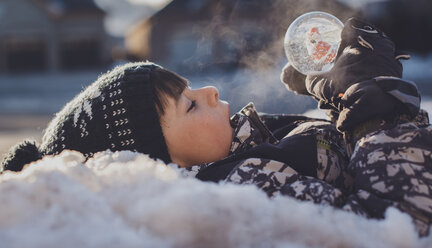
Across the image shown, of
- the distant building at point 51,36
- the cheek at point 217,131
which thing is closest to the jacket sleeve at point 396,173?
the cheek at point 217,131

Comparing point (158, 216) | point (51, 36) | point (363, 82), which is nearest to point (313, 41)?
point (363, 82)

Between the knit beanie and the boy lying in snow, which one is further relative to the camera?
the knit beanie

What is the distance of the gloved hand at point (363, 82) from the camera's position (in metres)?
1.17

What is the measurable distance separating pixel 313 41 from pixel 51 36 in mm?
23471

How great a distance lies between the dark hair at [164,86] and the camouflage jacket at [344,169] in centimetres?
22

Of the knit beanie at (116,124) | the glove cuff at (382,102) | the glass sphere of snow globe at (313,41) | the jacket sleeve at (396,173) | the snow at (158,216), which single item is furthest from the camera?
the glass sphere of snow globe at (313,41)

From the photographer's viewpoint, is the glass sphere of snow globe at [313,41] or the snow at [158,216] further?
the glass sphere of snow globe at [313,41]

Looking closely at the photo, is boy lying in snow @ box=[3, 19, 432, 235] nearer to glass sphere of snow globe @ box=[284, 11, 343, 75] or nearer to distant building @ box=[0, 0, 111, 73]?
glass sphere of snow globe @ box=[284, 11, 343, 75]

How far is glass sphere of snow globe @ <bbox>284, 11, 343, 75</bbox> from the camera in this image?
4.99ft

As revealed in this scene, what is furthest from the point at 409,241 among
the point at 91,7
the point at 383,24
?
the point at 91,7

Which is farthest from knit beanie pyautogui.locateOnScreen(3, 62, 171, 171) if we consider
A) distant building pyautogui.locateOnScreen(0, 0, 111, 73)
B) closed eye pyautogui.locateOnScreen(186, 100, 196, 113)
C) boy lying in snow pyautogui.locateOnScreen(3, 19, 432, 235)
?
distant building pyautogui.locateOnScreen(0, 0, 111, 73)

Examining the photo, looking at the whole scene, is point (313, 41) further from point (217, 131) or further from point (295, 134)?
point (217, 131)

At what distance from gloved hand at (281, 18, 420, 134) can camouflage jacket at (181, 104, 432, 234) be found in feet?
0.21

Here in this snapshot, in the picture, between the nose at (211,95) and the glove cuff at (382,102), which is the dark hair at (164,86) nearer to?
the nose at (211,95)
